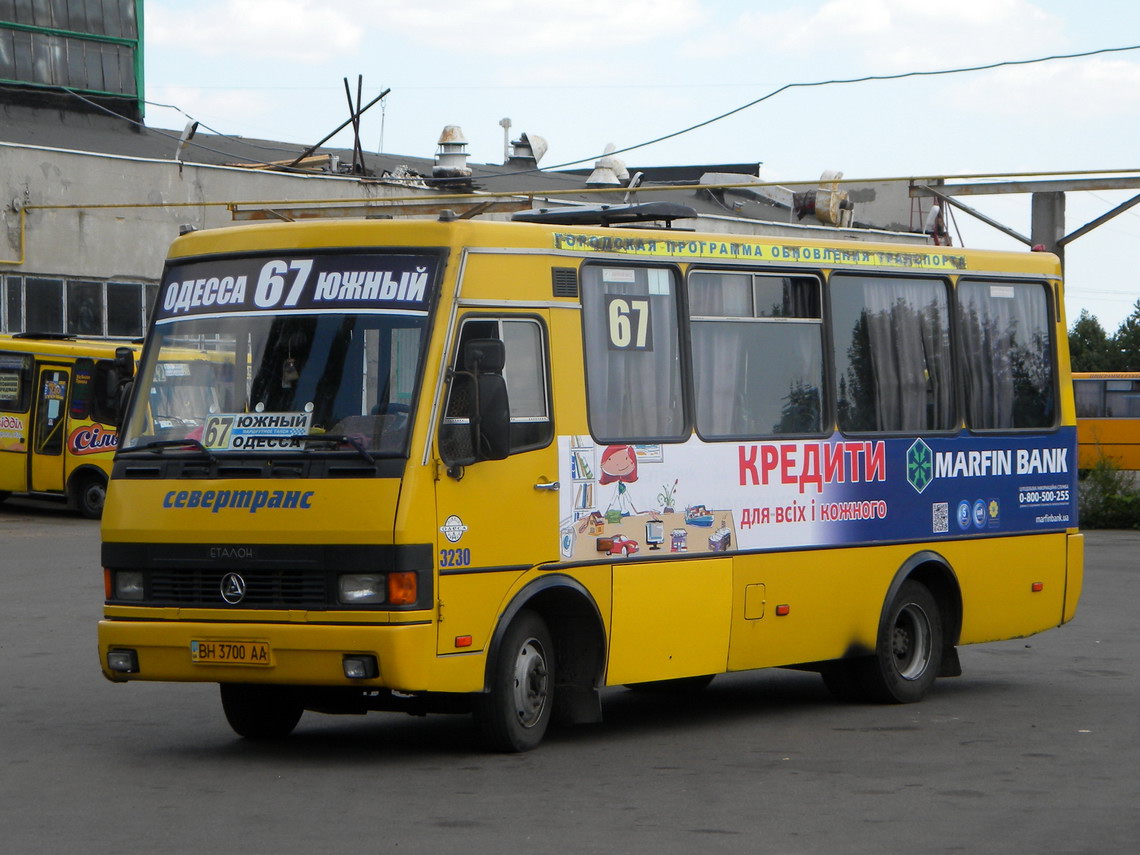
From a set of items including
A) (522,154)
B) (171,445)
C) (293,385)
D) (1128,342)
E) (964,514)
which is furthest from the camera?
Answer: (1128,342)

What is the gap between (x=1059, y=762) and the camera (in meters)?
9.46

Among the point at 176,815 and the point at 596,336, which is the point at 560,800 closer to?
the point at 176,815

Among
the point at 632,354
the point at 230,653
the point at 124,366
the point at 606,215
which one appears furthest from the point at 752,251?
the point at 230,653

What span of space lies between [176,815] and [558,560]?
260cm

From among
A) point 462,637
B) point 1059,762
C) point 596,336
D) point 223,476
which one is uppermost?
point 596,336

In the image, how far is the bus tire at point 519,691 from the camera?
30.8 feet

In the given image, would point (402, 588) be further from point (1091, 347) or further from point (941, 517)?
point (1091, 347)

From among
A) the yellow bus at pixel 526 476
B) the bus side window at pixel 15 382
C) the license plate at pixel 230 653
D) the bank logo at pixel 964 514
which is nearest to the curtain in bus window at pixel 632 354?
the yellow bus at pixel 526 476

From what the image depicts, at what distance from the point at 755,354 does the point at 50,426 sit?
72.0 feet

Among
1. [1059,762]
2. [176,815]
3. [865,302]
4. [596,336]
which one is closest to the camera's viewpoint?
[176,815]

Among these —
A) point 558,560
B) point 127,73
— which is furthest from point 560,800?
point 127,73

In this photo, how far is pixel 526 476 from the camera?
9.59 meters

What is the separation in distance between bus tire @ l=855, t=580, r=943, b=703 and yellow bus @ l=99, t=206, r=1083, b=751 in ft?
0.06

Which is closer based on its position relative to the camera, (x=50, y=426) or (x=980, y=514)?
A: (x=980, y=514)
